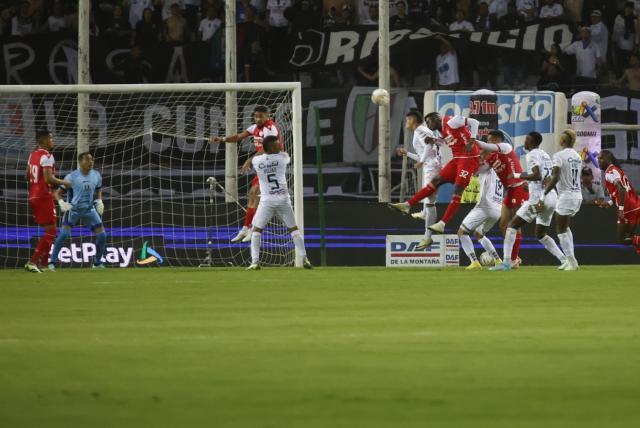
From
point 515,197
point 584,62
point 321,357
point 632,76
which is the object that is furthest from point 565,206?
point 321,357

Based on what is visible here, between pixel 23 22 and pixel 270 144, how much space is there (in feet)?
39.6

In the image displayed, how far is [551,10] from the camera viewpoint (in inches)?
1228

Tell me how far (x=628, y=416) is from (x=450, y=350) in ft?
9.59

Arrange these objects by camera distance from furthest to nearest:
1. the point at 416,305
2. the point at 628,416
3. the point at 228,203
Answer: the point at 228,203
the point at 416,305
the point at 628,416

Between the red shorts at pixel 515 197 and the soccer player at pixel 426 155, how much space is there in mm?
1256

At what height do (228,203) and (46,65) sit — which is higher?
(46,65)

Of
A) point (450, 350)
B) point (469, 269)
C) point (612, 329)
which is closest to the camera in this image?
point (450, 350)

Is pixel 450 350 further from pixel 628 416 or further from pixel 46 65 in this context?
pixel 46 65

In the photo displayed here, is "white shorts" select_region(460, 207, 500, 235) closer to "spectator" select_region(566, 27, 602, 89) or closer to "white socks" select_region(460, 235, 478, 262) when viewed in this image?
"white socks" select_region(460, 235, 478, 262)

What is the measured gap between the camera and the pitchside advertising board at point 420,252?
23875 millimetres

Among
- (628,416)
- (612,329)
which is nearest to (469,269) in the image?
(612,329)

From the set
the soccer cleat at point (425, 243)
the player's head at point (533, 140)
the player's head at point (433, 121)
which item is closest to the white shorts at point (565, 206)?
the player's head at point (533, 140)

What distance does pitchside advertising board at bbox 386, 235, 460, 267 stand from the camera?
2388cm

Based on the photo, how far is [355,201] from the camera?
27000mm
